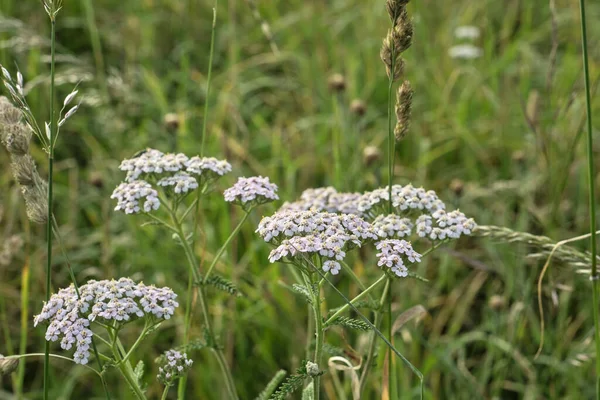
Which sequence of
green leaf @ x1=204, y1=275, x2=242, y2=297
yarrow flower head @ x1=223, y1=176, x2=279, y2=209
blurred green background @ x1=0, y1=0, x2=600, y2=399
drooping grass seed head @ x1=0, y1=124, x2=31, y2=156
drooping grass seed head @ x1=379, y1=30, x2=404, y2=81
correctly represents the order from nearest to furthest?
drooping grass seed head @ x1=0, y1=124, x2=31, y2=156
drooping grass seed head @ x1=379, y1=30, x2=404, y2=81
green leaf @ x1=204, y1=275, x2=242, y2=297
yarrow flower head @ x1=223, y1=176, x2=279, y2=209
blurred green background @ x1=0, y1=0, x2=600, y2=399

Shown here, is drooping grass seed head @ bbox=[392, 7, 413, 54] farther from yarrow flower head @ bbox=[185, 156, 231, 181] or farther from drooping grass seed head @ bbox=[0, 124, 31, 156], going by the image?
drooping grass seed head @ bbox=[0, 124, 31, 156]

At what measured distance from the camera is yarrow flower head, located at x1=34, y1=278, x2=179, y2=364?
187cm

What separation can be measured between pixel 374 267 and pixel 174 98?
2479 millimetres

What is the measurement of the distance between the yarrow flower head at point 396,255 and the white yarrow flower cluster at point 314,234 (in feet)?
0.21

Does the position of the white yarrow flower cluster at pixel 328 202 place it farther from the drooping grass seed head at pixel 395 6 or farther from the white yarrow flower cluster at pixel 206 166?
the drooping grass seed head at pixel 395 6

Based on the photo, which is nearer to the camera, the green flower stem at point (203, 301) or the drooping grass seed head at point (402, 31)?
the drooping grass seed head at point (402, 31)

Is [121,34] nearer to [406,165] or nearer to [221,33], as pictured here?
[221,33]

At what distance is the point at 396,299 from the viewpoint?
4.03 meters

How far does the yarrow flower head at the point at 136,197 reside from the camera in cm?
229

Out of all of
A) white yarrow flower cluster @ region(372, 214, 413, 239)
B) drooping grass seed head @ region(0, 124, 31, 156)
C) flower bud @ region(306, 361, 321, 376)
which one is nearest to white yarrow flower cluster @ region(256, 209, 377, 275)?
white yarrow flower cluster @ region(372, 214, 413, 239)

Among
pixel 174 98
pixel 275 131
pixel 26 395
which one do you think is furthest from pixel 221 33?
pixel 26 395

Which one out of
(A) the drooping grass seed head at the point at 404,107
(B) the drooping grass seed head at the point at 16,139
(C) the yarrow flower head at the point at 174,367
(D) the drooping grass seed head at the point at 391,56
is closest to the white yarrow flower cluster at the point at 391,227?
(A) the drooping grass seed head at the point at 404,107

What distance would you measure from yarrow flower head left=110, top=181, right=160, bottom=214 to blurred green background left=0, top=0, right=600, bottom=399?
41 centimetres

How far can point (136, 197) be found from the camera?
2.30 meters
